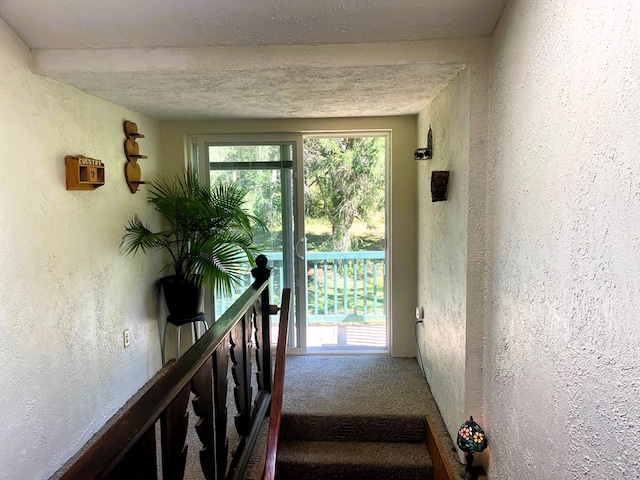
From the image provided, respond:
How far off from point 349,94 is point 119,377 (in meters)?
2.26

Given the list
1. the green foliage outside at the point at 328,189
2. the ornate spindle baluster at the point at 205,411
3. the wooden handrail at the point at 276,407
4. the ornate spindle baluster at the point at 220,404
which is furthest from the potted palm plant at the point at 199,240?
the ornate spindle baluster at the point at 205,411

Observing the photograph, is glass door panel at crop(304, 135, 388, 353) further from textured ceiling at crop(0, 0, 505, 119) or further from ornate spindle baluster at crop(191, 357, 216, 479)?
ornate spindle baluster at crop(191, 357, 216, 479)

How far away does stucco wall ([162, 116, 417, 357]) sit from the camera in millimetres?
3348

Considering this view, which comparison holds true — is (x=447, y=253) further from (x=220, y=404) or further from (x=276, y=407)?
(x=220, y=404)

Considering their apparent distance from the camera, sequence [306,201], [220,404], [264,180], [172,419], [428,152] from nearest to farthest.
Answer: [172,419] → [220,404] → [428,152] → [264,180] → [306,201]

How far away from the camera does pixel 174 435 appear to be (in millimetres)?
976

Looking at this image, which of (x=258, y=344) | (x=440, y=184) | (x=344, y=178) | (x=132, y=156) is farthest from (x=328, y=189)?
(x=258, y=344)

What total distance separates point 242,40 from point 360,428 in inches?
85.8

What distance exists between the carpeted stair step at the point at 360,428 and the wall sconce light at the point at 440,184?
4.29ft

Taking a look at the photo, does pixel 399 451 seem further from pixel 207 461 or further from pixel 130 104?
pixel 130 104

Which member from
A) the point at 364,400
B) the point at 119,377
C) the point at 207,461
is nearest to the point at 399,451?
the point at 364,400

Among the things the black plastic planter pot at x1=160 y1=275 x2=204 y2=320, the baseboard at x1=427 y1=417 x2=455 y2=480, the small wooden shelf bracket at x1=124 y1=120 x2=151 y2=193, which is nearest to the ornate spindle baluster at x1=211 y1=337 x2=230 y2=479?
the baseboard at x1=427 y1=417 x2=455 y2=480

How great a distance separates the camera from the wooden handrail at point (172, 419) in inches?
27.8

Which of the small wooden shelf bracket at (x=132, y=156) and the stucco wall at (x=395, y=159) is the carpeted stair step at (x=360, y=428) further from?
the small wooden shelf bracket at (x=132, y=156)
